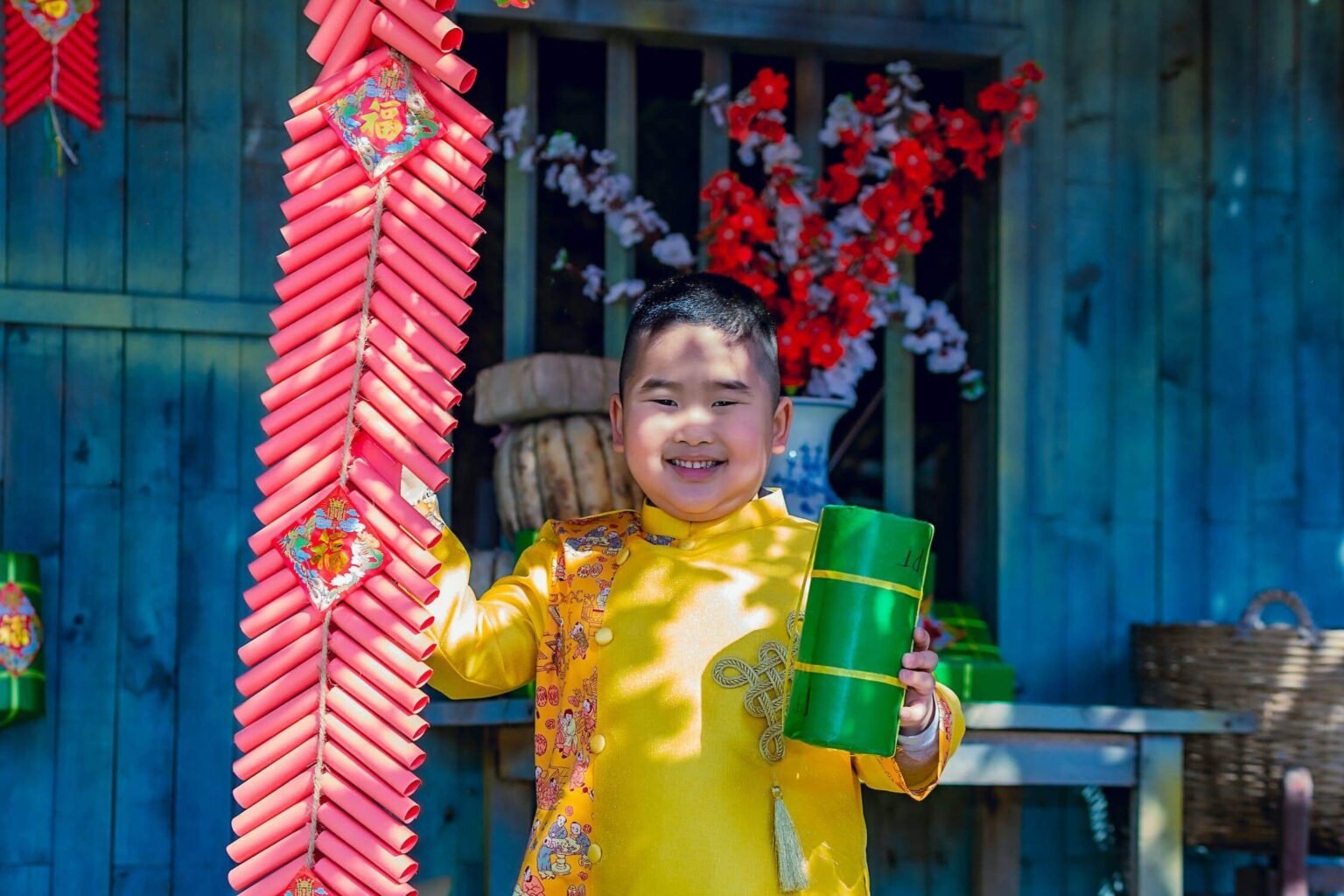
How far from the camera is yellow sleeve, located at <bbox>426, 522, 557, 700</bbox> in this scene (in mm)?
2145

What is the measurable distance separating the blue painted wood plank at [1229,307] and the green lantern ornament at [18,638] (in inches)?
111

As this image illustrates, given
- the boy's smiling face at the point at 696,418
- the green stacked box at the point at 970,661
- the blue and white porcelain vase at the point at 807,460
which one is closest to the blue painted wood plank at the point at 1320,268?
the green stacked box at the point at 970,661

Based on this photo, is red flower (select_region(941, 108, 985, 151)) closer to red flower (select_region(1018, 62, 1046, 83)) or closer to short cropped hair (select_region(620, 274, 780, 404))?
red flower (select_region(1018, 62, 1046, 83))

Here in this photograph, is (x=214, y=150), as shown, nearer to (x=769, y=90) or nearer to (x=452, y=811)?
(x=769, y=90)

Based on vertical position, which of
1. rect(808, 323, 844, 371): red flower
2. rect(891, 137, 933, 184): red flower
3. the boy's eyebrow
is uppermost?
rect(891, 137, 933, 184): red flower

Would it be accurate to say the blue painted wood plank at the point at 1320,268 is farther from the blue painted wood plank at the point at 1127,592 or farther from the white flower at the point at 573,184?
the white flower at the point at 573,184

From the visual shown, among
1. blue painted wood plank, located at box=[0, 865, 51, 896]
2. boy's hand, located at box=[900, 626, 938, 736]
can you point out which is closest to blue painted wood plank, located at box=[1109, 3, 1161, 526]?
boy's hand, located at box=[900, 626, 938, 736]

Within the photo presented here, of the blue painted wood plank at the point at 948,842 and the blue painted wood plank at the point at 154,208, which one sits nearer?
the blue painted wood plank at the point at 154,208

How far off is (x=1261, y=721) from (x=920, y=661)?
2011mm

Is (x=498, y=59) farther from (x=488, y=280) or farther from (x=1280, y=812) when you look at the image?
(x=1280, y=812)

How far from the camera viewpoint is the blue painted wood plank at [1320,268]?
14.7ft

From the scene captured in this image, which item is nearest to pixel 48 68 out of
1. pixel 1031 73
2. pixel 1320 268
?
pixel 1031 73

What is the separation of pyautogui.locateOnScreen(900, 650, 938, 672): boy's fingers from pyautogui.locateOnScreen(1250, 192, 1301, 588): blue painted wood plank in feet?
8.71

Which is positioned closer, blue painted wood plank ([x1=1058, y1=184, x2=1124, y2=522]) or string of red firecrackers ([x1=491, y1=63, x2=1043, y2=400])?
string of red firecrackers ([x1=491, y1=63, x2=1043, y2=400])
